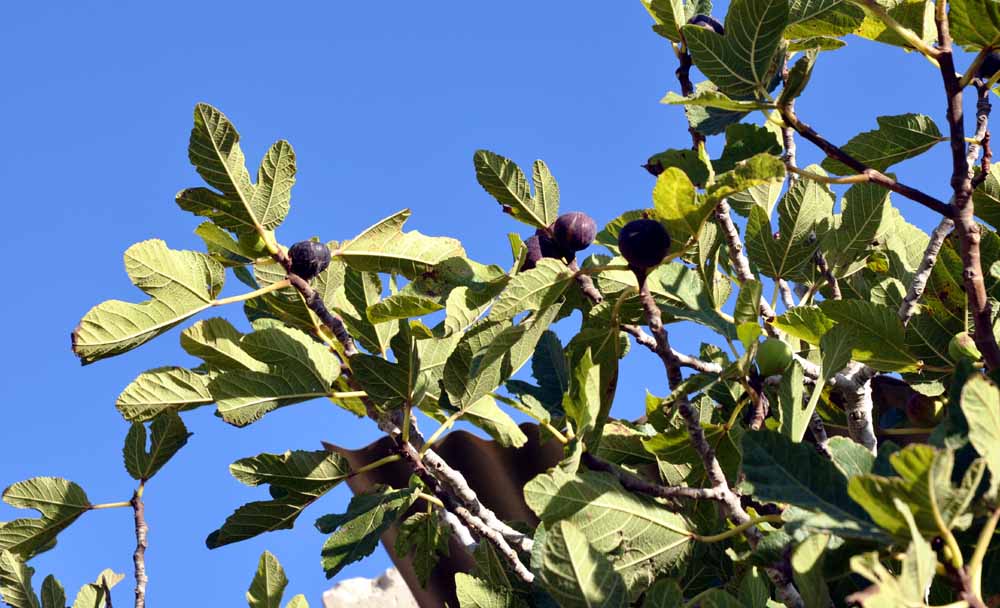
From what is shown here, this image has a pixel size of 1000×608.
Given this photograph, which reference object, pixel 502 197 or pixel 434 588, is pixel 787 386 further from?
pixel 434 588

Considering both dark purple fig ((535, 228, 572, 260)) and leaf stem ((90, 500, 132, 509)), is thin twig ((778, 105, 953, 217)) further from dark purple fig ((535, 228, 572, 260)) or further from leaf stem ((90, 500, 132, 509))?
leaf stem ((90, 500, 132, 509))

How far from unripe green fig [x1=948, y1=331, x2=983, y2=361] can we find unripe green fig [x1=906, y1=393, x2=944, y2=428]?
29cm

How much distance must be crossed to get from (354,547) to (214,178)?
0.62 meters

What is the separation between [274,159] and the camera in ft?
5.32

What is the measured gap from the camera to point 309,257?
63.5 inches

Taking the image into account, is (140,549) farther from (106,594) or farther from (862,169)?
(862,169)

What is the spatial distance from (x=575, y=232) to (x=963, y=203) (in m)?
0.52

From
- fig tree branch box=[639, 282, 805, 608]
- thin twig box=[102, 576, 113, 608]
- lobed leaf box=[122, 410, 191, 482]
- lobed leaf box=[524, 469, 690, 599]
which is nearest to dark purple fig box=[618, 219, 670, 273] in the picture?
fig tree branch box=[639, 282, 805, 608]

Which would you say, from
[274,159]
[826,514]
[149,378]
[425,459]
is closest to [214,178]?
[274,159]

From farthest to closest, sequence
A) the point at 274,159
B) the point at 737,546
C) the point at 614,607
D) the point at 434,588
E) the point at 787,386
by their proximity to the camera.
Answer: the point at 434,588 → the point at 274,159 → the point at 737,546 → the point at 787,386 → the point at 614,607

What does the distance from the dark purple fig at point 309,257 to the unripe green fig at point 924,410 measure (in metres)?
1.09

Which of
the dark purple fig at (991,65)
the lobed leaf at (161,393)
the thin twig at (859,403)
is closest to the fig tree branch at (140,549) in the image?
the lobed leaf at (161,393)

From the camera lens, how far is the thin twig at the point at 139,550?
2008 mm

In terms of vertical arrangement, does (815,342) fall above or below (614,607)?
above
